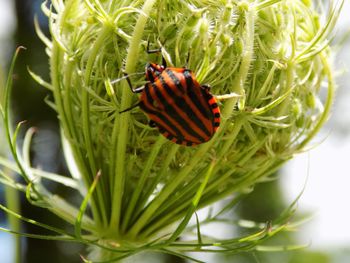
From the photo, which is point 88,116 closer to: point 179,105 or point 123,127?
point 123,127

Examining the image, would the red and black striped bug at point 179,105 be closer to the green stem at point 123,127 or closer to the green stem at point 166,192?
the green stem at point 123,127

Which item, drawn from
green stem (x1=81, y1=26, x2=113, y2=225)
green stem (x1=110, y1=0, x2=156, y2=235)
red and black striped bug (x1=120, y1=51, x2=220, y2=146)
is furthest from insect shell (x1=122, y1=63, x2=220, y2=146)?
green stem (x1=81, y1=26, x2=113, y2=225)

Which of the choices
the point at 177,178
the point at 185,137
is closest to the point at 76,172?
the point at 177,178

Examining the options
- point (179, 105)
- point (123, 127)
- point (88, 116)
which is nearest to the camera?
point (179, 105)

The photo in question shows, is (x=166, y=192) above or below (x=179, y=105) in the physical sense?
below

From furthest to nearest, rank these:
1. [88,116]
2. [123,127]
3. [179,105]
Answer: [88,116], [123,127], [179,105]

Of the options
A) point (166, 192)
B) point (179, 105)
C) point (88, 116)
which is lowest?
point (166, 192)

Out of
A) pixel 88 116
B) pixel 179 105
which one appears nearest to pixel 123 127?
pixel 88 116
